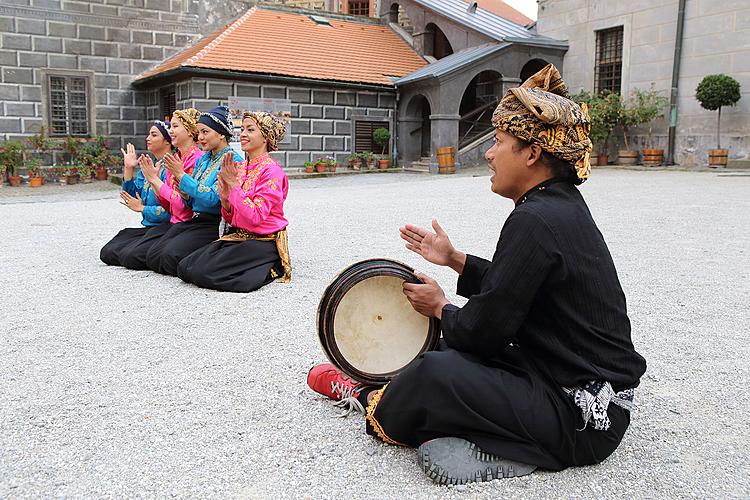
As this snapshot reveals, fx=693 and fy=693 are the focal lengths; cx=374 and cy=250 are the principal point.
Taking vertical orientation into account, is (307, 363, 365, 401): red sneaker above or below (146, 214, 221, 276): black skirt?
below

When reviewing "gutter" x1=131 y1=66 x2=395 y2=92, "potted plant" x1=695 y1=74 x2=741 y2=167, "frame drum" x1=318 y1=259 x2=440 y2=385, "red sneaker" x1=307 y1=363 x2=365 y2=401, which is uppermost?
"gutter" x1=131 y1=66 x2=395 y2=92

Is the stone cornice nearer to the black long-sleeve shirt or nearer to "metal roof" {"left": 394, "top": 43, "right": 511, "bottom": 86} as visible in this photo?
"metal roof" {"left": 394, "top": 43, "right": 511, "bottom": 86}

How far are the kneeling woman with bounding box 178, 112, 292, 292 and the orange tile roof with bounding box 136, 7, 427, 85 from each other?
12.1 meters

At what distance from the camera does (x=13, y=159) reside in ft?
57.4

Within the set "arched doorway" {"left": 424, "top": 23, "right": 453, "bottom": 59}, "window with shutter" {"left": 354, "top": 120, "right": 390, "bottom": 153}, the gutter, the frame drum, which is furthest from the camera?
"arched doorway" {"left": 424, "top": 23, "right": 453, "bottom": 59}

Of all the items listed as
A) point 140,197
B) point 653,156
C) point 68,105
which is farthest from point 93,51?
point 653,156

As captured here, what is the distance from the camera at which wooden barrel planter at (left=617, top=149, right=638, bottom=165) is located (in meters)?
18.5

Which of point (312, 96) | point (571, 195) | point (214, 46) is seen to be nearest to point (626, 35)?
point (312, 96)

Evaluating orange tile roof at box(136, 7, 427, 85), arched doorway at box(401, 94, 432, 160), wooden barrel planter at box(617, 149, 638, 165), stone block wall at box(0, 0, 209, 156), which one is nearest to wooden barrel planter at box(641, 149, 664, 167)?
wooden barrel planter at box(617, 149, 638, 165)

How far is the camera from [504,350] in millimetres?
2617

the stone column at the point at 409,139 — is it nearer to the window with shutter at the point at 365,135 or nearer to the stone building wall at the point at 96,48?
the window with shutter at the point at 365,135

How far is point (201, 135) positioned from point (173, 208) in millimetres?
887

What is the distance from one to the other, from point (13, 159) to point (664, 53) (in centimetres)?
1685

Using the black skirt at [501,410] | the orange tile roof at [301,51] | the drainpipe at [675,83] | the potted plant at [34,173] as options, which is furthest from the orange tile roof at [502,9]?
the black skirt at [501,410]
